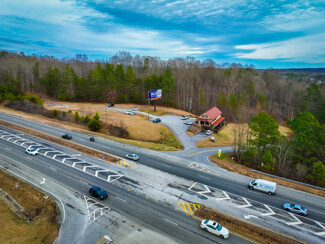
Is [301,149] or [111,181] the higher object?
[301,149]

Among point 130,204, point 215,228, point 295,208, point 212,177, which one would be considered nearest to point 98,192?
point 130,204

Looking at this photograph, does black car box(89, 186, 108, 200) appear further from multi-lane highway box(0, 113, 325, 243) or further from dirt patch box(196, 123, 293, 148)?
dirt patch box(196, 123, 293, 148)

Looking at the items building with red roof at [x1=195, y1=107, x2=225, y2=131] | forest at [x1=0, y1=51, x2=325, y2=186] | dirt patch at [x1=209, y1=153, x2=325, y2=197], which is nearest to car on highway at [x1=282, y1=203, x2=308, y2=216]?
dirt patch at [x1=209, y1=153, x2=325, y2=197]

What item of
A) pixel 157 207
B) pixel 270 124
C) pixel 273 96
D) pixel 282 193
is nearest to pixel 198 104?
pixel 273 96

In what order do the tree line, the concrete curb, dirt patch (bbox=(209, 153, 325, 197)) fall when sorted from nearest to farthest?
the concrete curb
dirt patch (bbox=(209, 153, 325, 197))
the tree line

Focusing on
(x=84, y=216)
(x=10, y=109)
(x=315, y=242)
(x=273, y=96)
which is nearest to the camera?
(x=315, y=242)

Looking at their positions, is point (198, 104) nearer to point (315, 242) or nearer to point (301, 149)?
point (301, 149)

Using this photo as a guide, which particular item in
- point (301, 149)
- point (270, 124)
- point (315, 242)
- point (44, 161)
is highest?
point (270, 124)
